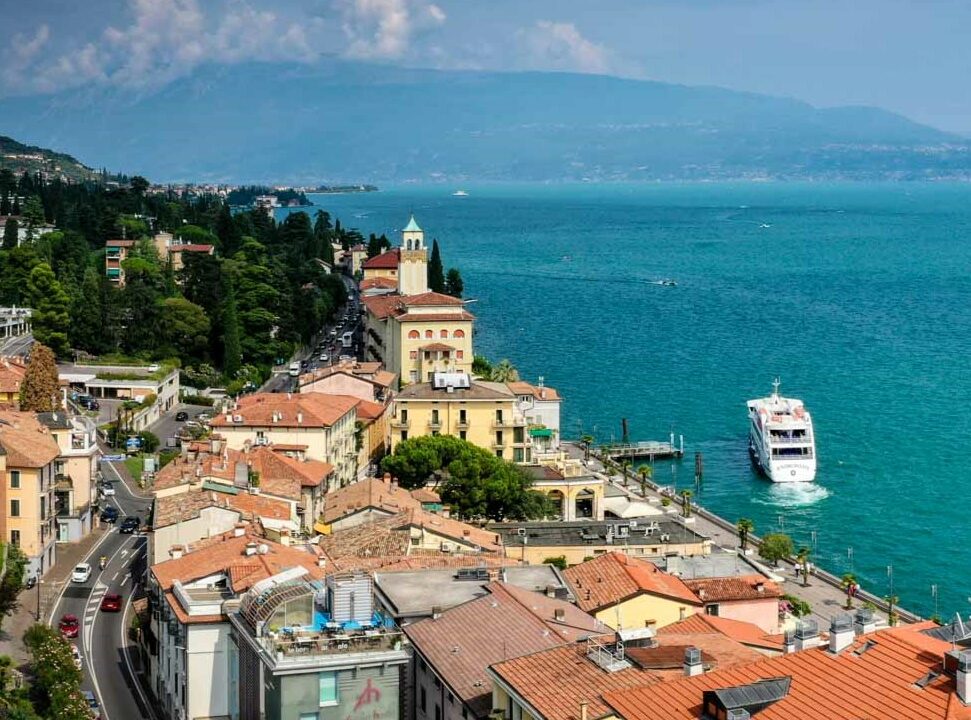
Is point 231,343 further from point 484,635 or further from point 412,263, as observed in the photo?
point 484,635

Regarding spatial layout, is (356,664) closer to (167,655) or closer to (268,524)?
(167,655)

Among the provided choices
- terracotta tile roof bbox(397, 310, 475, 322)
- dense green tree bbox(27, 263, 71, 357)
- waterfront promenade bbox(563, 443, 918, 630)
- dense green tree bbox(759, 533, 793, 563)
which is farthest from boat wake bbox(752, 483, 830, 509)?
dense green tree bbox(27, 263, 71, 357)

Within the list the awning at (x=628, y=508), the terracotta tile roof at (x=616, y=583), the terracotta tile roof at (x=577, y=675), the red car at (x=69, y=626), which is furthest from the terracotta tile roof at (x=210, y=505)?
the terracotta tile roof at (x=577, y=675)

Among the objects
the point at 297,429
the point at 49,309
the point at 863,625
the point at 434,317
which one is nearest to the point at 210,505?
the point at 297,429

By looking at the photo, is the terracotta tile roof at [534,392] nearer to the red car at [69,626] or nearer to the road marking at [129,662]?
the road marking at [129,662]

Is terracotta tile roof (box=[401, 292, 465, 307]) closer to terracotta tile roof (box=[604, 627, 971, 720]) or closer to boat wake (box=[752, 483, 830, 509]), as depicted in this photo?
boat wake (box=[752, 483, 830, 509])

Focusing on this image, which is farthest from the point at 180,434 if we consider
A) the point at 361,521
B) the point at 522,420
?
the point at 361,521
